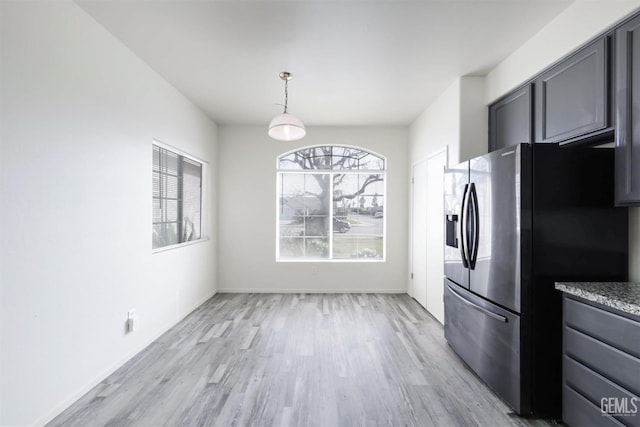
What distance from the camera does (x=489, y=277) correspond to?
92.1 inches

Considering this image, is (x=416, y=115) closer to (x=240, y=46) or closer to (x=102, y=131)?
(x=240, y=46)

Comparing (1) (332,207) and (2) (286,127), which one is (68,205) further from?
(1) (332,207)

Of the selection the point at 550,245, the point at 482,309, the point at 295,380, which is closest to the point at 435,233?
the point at 482,309

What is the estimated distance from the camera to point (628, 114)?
180 cm

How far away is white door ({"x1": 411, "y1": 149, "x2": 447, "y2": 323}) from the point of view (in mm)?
3877

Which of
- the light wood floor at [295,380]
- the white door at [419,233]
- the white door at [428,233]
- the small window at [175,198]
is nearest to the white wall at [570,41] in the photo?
the white door at [428,233]

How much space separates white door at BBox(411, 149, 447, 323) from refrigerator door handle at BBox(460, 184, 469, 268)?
3.69 ft

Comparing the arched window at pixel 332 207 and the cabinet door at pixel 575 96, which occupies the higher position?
the cabinet door at pixel 575 96

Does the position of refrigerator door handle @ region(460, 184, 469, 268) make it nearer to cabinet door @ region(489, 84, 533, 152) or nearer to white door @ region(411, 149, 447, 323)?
cabinet door @ region(489, 84, 533, 152)

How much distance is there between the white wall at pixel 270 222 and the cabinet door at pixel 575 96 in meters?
2.74

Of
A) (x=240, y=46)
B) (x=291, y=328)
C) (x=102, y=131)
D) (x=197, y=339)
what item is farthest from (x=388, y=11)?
(x=197, y=339)

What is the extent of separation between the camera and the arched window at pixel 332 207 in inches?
208

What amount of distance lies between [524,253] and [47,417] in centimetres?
317

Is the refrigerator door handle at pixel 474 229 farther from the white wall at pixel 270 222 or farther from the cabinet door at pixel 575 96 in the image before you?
the white wall at pixel 270 222
